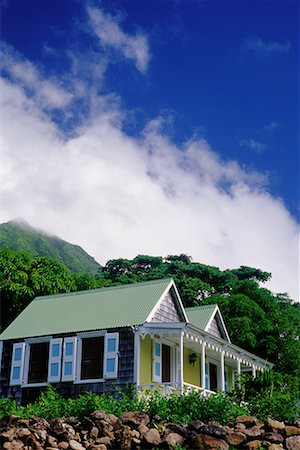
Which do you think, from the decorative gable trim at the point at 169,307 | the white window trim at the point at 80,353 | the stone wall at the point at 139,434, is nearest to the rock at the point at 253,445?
the stone wall at the point at 139,434

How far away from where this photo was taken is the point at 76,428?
1220 centimetres

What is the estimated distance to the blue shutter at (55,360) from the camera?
1912cm

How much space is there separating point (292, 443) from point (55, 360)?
9.72 metres

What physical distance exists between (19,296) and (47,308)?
5.87 m

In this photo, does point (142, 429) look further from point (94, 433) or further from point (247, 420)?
point (247, 420)

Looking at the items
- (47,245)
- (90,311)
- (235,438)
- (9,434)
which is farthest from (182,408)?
(47,245)

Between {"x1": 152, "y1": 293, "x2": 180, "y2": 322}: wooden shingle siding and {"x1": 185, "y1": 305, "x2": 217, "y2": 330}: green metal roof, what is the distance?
181cm

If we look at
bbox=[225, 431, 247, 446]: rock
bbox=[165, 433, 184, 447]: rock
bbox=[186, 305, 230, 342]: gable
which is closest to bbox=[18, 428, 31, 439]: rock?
bbox=[165, 433, 184, 447]: rock

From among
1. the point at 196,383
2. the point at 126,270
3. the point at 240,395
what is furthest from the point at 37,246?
the point at 240,395

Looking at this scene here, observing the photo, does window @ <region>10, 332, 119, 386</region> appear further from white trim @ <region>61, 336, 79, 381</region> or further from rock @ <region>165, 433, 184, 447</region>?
rock @ <region>165, 433, 184, 447</region>

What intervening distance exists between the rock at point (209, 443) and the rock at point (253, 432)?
2.01ft

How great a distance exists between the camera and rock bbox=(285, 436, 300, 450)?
11367 millimetres

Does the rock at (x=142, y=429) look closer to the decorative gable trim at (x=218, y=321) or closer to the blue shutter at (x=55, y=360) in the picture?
the blue shutter at (x=55, y=360)

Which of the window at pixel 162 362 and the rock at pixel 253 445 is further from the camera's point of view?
the window at pixel 162 362
